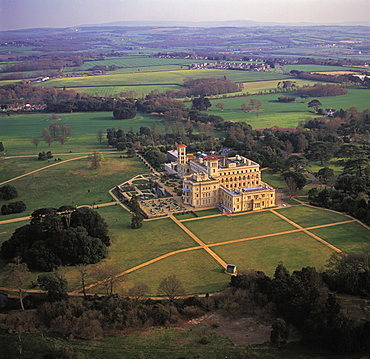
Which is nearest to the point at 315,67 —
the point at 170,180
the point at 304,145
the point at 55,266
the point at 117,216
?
the point at 304,145

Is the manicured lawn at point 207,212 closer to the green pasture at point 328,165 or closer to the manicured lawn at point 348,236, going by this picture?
the manicured lawn at point 348,236

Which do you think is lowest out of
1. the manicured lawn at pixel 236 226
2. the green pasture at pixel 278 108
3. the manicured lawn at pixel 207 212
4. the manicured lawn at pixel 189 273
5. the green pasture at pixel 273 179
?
the manicured lawn at pixel 189 273

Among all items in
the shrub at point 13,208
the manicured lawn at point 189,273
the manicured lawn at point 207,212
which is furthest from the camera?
the shrub at point 13,208

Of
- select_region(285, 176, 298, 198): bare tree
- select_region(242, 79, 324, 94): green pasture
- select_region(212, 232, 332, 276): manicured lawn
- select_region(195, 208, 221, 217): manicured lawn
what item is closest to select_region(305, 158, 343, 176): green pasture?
select_region(285, 176, 298, 198): bare tree

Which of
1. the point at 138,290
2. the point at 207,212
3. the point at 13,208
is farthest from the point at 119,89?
the point at 138,290

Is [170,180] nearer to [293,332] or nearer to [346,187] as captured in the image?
[346,187]

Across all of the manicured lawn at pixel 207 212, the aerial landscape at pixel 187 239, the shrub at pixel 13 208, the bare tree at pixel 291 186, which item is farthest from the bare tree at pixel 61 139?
the bare tree at pixel 291 186

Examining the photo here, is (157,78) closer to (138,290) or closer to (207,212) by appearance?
(207,212)
